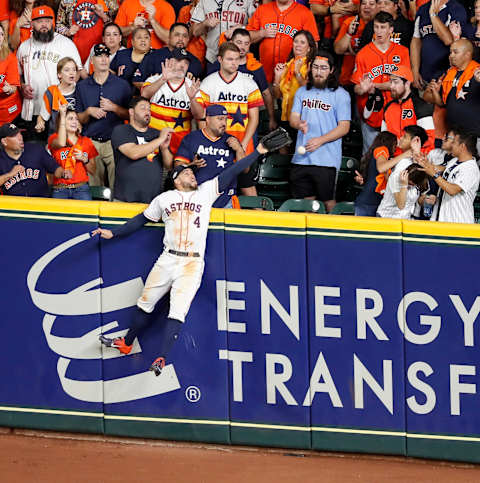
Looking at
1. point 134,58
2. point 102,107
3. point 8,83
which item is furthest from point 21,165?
point 134,58

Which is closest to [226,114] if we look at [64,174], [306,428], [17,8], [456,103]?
[64,174]

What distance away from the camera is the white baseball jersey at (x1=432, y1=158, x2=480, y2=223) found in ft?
33.6

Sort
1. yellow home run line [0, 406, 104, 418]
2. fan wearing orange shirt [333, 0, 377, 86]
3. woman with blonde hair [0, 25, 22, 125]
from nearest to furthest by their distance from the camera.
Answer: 1. yellow home run line [0, 406, 104, 418]
2. woman with blonde hair [0, 25, 22, 125]
3. fan wearing orange shirt [333, 0, 377, 86]

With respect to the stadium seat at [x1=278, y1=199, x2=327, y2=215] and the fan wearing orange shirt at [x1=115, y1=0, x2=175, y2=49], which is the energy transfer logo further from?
the fan wearing orange shirt at [x1=115, y1=0, x2=175, y2=49]

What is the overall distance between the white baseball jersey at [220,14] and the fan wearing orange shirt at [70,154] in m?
2.65

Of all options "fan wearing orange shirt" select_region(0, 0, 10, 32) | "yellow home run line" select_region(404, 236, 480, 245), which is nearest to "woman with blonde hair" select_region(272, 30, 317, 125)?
"yellow home run line" select_region(404, 236, 480, 245)

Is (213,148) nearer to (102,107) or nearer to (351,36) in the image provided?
(102,107)

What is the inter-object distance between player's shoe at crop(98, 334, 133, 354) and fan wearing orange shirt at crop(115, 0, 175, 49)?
17.2 ft

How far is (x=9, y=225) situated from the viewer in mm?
9703

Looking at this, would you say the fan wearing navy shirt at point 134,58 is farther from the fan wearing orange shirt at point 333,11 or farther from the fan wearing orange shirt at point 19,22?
the fan wearing orange shirt at point 333,11

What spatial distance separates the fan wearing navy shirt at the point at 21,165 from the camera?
10.8m

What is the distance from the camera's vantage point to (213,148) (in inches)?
436

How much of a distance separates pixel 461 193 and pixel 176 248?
113 inches

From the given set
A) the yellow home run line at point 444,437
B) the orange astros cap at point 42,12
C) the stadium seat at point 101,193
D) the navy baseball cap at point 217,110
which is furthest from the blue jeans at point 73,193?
the yellow home run line at point 444,437
